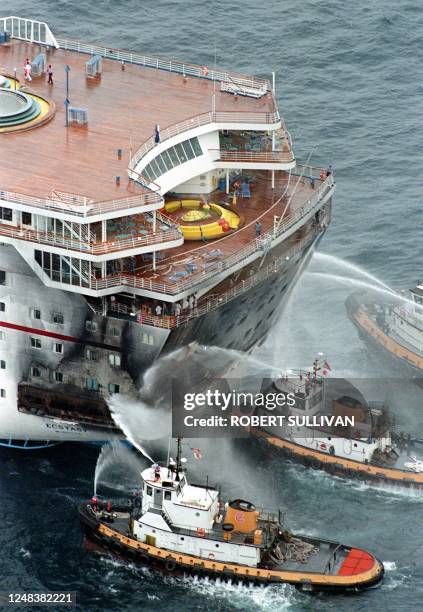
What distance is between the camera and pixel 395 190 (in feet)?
549

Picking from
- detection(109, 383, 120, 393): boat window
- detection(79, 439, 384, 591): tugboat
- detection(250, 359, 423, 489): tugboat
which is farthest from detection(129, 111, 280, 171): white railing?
detection(79, 439, 384, 591): tugboat

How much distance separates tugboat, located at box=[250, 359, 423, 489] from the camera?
12938cm

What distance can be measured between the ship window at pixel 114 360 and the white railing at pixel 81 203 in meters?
11.0

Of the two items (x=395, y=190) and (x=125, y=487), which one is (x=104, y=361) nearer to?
(x=125, y=487)

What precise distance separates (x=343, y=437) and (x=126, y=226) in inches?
950

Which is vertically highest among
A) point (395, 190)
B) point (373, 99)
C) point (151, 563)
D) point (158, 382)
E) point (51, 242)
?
point (373, 99)

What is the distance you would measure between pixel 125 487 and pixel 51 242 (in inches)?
804

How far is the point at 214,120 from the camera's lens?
136 meters

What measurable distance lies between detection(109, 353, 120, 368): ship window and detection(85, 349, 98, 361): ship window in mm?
1131

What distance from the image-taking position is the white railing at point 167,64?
477 ft

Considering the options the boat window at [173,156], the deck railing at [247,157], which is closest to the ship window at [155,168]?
the boat window at [173,156]

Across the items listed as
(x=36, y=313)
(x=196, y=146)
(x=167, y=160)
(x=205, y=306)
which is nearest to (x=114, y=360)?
(x=36, y=313)

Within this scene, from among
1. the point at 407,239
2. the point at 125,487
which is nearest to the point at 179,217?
the point at 125,487

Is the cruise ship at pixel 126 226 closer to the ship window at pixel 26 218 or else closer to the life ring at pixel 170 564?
the ship window at pixel 26 218
